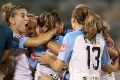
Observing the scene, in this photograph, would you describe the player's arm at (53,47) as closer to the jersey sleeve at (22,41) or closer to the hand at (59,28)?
the hand at (59,28)

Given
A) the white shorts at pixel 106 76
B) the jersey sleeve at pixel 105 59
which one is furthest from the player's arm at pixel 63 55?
the white shorts at pixel 106 76

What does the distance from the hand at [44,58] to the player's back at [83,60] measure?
25 centimetres

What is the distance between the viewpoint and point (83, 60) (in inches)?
110

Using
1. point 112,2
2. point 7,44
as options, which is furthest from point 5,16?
point 112,2

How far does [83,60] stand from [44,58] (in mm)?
395

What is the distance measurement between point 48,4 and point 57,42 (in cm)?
380

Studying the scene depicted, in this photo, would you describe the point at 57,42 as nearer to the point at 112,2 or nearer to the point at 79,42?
the point at 79,42

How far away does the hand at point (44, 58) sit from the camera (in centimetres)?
302

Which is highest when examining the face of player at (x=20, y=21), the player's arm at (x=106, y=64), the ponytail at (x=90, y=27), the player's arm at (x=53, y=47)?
the face of player at (x=20, y=21)

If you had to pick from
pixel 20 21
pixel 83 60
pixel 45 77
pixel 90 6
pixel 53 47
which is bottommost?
pixel 45 77

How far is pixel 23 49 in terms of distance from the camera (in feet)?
10.8

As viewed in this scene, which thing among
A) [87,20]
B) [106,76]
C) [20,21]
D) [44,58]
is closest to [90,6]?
[20,21]

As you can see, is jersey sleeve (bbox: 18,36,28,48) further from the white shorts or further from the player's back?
the white shorts

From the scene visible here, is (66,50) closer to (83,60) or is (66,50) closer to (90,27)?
(83,60)
